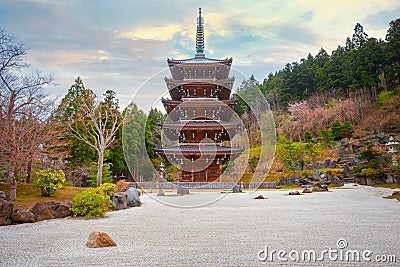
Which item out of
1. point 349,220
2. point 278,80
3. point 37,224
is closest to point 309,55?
point 278,80

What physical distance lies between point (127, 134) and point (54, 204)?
2442 cm

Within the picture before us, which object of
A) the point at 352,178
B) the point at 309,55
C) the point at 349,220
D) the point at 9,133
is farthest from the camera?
the point at 309,55

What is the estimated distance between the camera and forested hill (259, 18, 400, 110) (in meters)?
36.6

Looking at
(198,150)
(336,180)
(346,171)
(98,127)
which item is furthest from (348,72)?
(98,127)

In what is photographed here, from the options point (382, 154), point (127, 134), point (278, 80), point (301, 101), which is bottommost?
point (382, 154)

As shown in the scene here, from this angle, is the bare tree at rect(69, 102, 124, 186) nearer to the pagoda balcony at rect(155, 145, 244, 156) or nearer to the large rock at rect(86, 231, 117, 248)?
the pagoda balcony at rect(155, 145, 244, 156)

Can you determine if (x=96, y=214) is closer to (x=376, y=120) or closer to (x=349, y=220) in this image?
(x=349, y=220)

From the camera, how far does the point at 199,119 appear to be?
78.6 feet

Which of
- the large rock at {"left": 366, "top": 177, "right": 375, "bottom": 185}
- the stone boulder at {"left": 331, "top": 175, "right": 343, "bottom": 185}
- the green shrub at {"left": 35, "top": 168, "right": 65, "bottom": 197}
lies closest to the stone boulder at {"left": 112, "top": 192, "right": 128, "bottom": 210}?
the green shrub at {"left": 35, "top": 168, "right": 65, "bottom": 197}

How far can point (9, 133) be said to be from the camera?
37.4 ft

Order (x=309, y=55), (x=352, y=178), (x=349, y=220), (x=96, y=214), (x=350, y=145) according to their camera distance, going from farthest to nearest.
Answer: (x=309, y=55)
(x=350, y=145)
(x=352, y=178)
(x=96, y=214)
(x=349, y=220)

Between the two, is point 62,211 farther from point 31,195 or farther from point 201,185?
point 201,185
